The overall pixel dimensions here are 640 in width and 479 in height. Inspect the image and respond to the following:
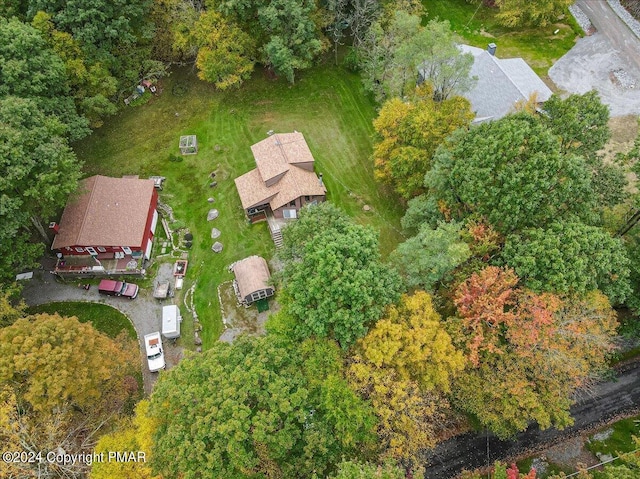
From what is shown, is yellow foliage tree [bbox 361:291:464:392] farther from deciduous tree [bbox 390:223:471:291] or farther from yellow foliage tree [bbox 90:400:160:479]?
yellow foliage tree [bbox 90:400:160:479]

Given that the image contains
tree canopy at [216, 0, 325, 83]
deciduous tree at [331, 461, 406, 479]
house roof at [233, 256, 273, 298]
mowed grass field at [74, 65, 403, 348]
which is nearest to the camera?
deciduous tree at [331, 461, 406, 479]

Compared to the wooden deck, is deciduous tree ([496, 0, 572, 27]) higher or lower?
higher

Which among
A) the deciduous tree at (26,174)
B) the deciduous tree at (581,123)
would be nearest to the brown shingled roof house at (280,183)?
the deciduous tree at (26,174)

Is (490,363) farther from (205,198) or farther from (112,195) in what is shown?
(112,195)

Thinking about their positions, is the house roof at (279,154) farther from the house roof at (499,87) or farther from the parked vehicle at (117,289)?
the house roof at (499,87)

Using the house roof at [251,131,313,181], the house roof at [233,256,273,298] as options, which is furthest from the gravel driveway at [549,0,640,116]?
the house roof at [233,256,273,298]

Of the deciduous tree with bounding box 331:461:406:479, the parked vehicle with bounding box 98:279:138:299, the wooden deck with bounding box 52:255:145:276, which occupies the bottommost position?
the deciduous tree with bounding box 331:461:406:479

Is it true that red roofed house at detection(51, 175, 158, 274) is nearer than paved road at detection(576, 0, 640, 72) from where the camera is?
Yes

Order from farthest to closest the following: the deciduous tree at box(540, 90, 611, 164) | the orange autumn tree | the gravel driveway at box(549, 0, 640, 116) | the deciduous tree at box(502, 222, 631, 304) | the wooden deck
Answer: the gravel driveway at box(549, 0, 640, 116), the wooden deck, the deciduous tree at box(540, 90, 611, 164), the orange autumn tree, the deciduous tree at box(502, 222, 631, 304)
